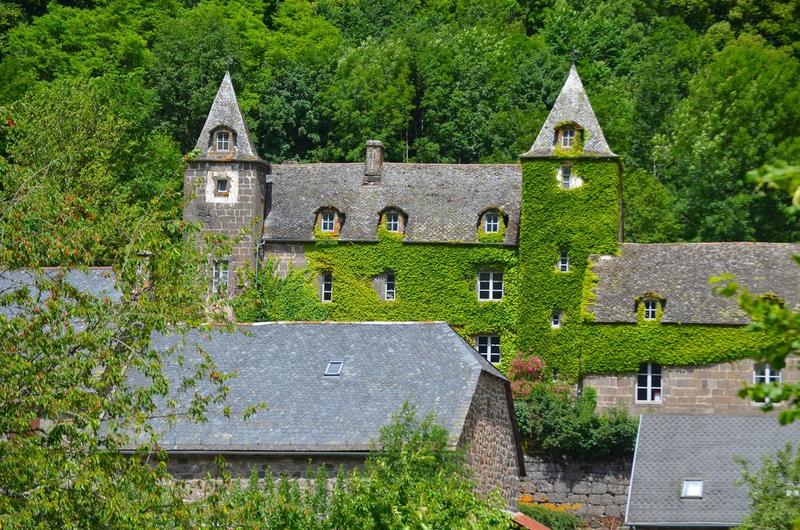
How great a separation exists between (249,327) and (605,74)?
4864 centimetres

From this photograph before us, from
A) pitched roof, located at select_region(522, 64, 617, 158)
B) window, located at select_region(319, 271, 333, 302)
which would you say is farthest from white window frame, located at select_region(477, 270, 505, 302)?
window, located at select_region(319, 271, 333, 302)

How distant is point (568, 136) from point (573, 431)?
421 inches

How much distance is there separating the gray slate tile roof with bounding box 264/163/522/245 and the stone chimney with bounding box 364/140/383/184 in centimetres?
22

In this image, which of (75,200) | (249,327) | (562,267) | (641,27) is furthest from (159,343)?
(641,27)

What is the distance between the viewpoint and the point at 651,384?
174 ft

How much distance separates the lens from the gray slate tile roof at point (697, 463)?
38375 millimetres

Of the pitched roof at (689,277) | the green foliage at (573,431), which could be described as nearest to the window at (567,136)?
the pitched roof at (689,277)

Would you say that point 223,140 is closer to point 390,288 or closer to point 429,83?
point 390,288

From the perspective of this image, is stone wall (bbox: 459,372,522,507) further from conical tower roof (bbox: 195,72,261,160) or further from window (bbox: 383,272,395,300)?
conical tower roof (bbox: 195,72,261,160)

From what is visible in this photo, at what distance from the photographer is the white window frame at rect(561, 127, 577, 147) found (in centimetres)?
5606

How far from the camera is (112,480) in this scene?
2133 centimetres

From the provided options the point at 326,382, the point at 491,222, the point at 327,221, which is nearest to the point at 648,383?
the point at 491,222

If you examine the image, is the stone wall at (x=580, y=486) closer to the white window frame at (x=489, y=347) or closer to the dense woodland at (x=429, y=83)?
the white window frame at (x=489, y=347)

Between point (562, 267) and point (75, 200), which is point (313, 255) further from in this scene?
point (75, 200)
